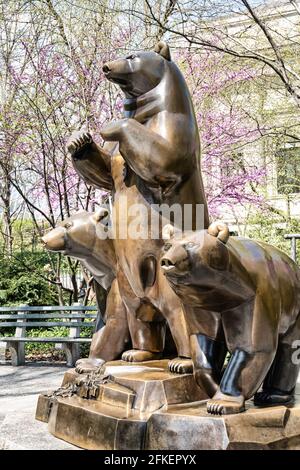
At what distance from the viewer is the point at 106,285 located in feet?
9.96

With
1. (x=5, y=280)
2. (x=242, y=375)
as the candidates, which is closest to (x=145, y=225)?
(x=242, y=375)

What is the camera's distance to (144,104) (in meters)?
2.81

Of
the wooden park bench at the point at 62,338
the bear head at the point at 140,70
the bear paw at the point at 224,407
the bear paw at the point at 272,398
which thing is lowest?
the wooden park bench at the point at 62,338

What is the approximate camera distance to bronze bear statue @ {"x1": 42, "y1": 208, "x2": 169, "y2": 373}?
285 centimetres

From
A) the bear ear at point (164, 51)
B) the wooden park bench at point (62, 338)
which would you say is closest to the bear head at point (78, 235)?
the bear ear at point (164, 51)

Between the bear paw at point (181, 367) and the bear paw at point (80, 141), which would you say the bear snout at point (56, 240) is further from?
the bear paw at point (181, 367)

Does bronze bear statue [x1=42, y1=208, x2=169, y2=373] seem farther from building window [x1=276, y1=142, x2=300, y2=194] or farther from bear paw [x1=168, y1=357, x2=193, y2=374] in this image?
building window [x1=276, y1=142, x2=300, y2=194]

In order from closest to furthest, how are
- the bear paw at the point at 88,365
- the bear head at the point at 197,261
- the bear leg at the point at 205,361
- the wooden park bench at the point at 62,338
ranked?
the bear head at the point at 197,261 < the bear leg at the point at 205,361 < the bear paw at the point at 88,365 < the wooden park bench at the point at 62,338

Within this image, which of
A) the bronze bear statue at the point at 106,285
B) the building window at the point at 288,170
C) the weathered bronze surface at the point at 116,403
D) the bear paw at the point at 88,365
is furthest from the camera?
the building window at the point at 288,170

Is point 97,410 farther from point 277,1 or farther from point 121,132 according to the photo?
point 277,1

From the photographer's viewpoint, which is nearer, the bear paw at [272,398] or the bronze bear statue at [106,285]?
the bear paw at [272,398]

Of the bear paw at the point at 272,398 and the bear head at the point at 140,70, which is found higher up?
the bear head at the point at 140,70

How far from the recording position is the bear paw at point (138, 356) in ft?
9.16

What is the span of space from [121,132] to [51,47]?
8.00m
